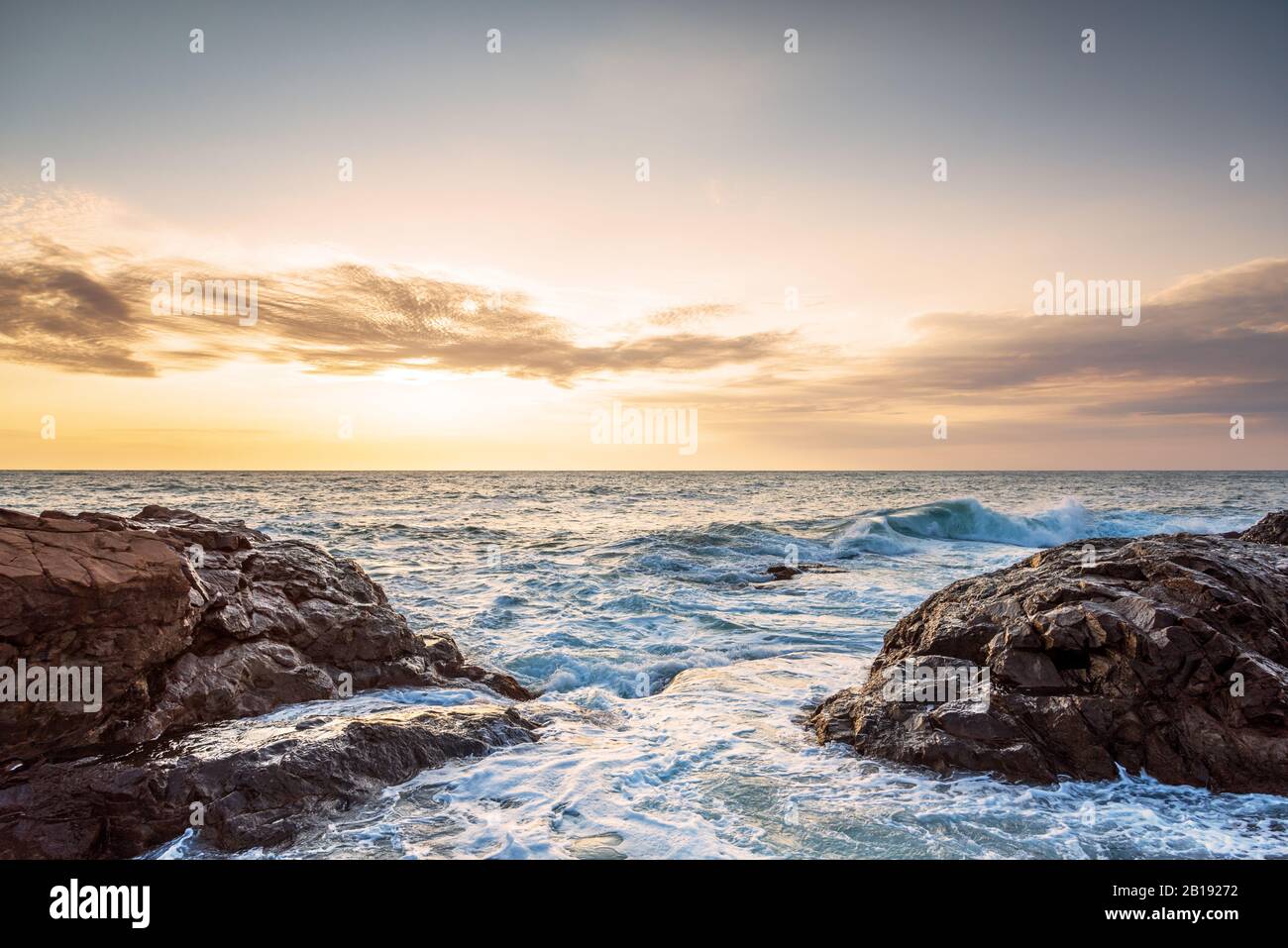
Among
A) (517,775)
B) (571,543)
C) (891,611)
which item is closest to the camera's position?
(517,775)

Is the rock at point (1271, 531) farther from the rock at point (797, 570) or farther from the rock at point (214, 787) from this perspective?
the rock at point (214, 787)

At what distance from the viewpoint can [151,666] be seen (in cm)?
631

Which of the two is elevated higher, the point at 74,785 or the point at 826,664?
the point at 74,785

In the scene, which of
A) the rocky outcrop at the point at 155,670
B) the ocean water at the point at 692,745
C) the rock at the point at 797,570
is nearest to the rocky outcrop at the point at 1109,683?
the ocean water at the point at 692,745

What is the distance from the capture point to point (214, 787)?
5.13 meters

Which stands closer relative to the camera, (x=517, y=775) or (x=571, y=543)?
(x=517, y=775)

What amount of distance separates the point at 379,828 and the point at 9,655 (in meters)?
3.47

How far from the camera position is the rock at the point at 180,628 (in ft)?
18.6

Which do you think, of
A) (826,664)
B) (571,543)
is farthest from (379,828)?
(571,543)

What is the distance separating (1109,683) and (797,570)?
14018mm

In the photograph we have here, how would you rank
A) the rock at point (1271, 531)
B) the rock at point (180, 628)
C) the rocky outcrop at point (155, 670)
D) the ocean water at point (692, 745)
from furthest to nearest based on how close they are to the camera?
the rock at point (1271, 531) → the rock at point (180, 628) → the rocky outcrop at point (155, 670) → the ocean water at point (692, 745)

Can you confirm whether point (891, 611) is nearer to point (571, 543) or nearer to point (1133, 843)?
point (1133, 843)

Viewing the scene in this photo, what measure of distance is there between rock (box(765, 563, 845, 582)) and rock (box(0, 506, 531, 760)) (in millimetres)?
11494

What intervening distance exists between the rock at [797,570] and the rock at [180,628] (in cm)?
1149
